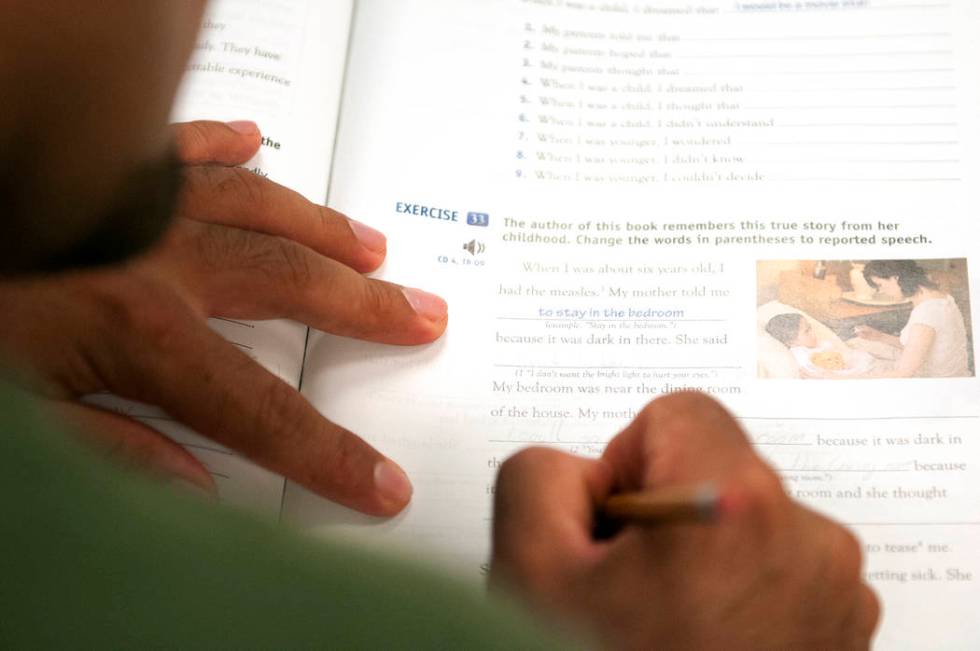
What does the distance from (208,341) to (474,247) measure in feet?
0.65

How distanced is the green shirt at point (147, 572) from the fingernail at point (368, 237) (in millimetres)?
439

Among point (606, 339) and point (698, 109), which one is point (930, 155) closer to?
point (698, 109)

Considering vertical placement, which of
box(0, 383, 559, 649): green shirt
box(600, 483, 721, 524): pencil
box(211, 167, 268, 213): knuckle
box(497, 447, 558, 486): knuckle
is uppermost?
box(211, 167, 268, 213): knuckle

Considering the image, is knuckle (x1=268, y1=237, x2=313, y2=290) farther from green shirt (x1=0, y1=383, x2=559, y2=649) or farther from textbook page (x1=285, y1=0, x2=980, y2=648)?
green shirt (x1=0, y1=383, x2=559, y2=649)

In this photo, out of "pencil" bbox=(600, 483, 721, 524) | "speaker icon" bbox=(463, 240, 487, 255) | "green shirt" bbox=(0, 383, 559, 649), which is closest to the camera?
"green shirt" bbox=(0, 383, 559, 649)

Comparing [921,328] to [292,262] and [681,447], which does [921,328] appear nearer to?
[681,447]

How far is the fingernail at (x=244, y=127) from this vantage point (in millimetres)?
712

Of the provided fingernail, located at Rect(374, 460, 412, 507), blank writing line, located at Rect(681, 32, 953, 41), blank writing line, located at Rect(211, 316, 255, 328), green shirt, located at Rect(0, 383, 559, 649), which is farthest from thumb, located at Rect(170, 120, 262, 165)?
green shirt, located at Rect(0, 383, 559, 649)

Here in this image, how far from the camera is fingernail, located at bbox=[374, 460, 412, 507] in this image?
0.60 meters

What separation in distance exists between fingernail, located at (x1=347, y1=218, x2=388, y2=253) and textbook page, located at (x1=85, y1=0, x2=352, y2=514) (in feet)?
0.16

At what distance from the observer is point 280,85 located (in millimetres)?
750

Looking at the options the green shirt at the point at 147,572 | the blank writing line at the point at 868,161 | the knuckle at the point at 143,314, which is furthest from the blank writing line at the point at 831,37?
the green shirt at the point at 147,572

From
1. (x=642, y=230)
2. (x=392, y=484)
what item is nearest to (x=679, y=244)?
(x=642, y=230)

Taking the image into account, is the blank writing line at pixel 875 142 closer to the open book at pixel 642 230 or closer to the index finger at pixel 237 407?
the open book at pixel 642 230
